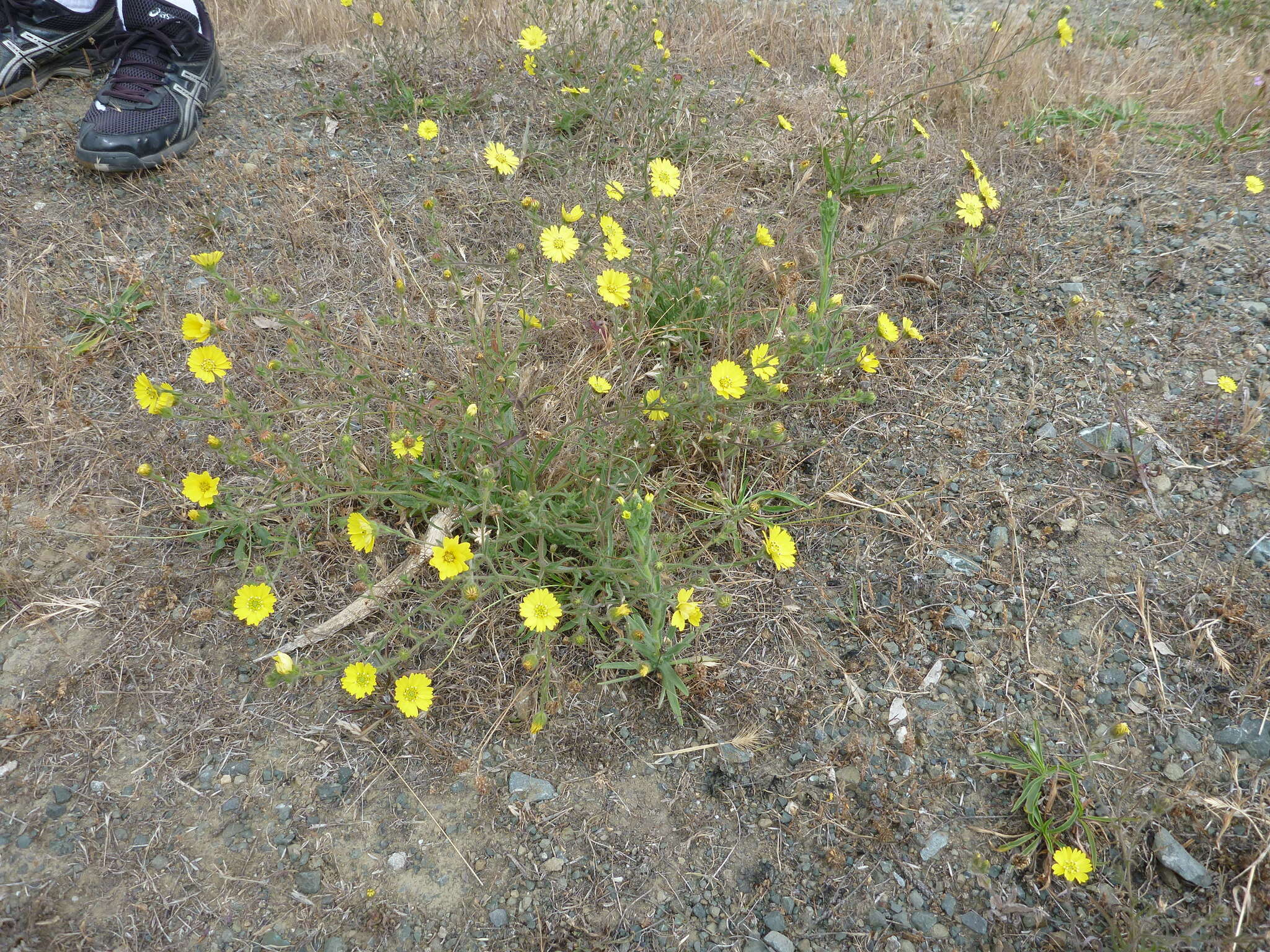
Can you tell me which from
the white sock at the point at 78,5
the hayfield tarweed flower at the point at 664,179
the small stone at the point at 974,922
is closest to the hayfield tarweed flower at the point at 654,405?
the hayfield tarweed flower at the point at 664,179

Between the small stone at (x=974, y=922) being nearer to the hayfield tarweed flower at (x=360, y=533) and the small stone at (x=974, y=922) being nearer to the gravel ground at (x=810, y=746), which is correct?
the gravel ground at (x=810, y=746)

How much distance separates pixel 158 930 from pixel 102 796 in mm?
315

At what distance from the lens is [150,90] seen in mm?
2824

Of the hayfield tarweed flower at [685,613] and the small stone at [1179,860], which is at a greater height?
the hayfield tarweed flower at [685,613]

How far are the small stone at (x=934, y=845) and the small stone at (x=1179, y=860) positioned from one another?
411 millimetres

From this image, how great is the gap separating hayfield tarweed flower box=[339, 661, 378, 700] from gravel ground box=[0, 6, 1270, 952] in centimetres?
11

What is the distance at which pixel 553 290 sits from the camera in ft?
8.35

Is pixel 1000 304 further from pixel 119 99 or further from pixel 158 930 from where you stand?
pixel 119 99

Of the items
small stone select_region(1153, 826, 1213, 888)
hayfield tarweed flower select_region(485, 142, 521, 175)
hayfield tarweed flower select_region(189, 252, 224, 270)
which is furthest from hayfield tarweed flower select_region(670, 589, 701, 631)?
hayfield tarweed flower select_region(485, 142, 521, 175)

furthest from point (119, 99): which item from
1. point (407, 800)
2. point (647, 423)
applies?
point (407, 800)

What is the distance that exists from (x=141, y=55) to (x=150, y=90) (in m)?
0.21

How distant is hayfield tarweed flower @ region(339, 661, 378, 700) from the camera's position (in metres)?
1.60

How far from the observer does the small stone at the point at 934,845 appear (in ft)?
4.96

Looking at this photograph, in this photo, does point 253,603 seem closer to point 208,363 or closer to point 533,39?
point 208,363
